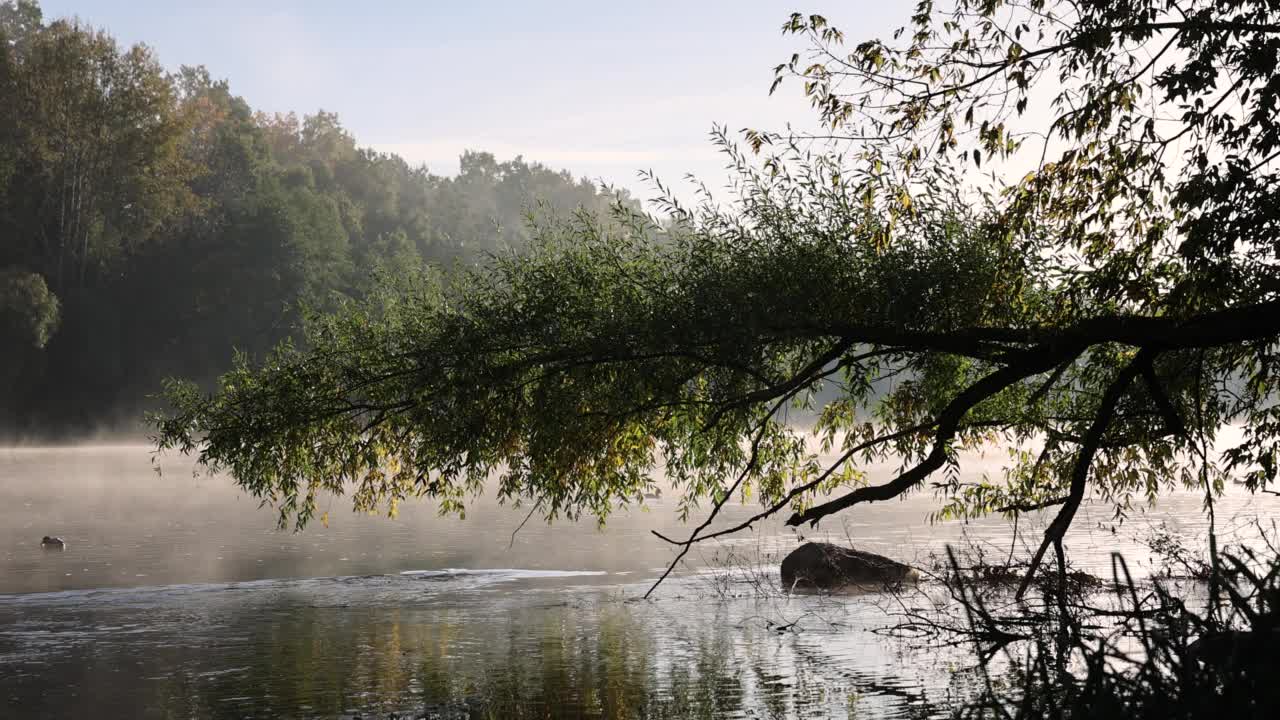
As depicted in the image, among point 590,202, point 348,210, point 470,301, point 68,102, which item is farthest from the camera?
point 590,202

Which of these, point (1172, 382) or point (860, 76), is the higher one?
point (860, 76)

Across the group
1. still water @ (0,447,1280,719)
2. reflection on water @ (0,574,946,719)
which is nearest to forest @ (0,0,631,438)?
still water @ (0,447,1280,719)

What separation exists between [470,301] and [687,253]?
286 cm

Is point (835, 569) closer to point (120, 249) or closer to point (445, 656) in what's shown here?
point (445, 656)

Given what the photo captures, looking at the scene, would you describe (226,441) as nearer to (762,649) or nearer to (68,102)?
(762,649)

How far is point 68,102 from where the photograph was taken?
68.6 m

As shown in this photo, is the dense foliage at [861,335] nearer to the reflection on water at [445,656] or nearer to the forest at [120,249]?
the reflection on water at [445,656]

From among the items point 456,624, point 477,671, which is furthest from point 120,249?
point 477,671

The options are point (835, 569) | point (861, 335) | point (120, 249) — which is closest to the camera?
point (861, 335)

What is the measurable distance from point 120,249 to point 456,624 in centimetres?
5644

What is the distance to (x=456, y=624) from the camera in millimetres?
20438

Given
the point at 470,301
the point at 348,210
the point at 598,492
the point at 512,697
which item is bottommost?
the point at 512,697

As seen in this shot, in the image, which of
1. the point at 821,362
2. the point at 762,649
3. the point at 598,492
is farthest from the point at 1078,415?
the point at 598,492

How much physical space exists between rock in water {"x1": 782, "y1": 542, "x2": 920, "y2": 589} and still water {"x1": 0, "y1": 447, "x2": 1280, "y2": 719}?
0.68 meters
